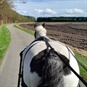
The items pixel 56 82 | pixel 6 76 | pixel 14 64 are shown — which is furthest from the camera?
pixel 14 64

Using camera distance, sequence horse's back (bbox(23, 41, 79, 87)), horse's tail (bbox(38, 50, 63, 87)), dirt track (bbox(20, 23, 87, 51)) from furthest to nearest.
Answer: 1. dirt track (bbox(20, 23, 87, 51))
2. horse's back (bbox(23, 41, 79, 87))
3. horse's tail (bbox(38, 50, 63, 87))

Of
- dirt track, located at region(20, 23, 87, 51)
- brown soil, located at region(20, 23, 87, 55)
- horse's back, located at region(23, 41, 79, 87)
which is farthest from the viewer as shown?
dirt track, located at region(20, 23, 87, 51)

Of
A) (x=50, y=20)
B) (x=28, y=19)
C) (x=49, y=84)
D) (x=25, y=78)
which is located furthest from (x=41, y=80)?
(x=28, y=19)

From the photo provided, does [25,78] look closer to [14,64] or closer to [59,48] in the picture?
[59,48]

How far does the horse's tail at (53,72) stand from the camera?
4602 millimetres

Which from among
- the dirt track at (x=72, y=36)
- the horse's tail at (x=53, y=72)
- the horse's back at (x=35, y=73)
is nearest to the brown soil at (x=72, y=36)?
the dirt track at (x=72, y=36)

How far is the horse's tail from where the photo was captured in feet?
15.1

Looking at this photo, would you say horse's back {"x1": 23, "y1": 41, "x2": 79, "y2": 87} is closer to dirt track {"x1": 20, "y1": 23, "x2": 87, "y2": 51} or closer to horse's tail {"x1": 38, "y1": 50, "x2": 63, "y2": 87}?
horse's tail {"x1": 38, "y1": 50, "x2": 63, "y2": 87}

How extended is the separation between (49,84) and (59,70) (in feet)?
0.86

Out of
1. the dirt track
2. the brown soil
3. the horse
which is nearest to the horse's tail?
the horse

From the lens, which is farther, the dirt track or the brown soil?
the dirt track

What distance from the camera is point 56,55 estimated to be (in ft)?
15.6

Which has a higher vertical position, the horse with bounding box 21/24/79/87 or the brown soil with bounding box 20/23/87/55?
the horse with bounding box 21/24/79/87

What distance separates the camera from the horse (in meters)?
4.63
